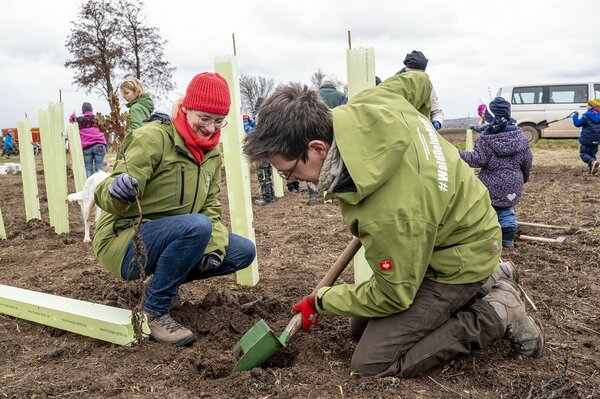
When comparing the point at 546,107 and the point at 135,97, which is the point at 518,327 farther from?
the point at 546,107

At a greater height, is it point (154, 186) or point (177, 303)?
point (154, 186)

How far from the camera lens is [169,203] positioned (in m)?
2.81

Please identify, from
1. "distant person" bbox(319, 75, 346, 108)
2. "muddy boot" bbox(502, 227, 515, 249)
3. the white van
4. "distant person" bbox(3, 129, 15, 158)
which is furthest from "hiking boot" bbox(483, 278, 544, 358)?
"distant person" bbox(3, 129, 15, 158)

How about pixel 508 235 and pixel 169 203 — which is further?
pixel 508 235

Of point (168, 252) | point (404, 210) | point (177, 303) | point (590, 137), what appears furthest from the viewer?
point (590, 137)

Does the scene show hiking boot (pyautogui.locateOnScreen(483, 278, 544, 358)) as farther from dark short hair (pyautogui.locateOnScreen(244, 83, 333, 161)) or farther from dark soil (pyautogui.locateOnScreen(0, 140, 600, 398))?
dark short hair (pyautogui.locateOnScreen(244, 83, 333, 161))

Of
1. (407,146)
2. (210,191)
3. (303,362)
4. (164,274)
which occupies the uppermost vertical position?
(407,146)

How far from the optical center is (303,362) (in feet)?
8.29

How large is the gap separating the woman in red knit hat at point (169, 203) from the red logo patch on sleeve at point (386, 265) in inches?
42.6

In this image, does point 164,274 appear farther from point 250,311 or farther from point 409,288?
point 409,288

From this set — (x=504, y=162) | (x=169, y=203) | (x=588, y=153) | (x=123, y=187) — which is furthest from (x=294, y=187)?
(x=123, y=187)

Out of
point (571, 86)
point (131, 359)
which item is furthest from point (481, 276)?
point (571, 86)

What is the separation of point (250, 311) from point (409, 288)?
51.6 inches

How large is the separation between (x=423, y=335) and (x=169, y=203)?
1524 mm
